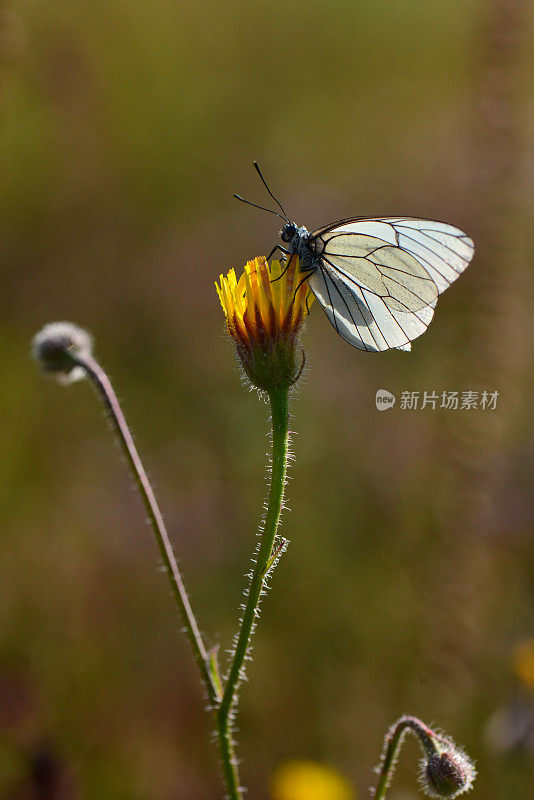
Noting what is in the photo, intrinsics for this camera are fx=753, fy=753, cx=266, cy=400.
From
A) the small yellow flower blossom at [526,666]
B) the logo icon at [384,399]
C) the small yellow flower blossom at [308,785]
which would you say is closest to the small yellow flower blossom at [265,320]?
the small yellow flower blossom at [526,666]

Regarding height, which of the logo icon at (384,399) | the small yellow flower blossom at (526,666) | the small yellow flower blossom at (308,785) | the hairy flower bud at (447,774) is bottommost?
the small yellow flower blossom at (308,785)

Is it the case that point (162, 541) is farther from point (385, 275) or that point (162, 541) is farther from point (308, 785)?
point (308, 785)

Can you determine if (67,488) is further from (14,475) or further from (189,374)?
(189,374)

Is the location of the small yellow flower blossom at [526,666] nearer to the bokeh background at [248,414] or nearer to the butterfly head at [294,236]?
the bokeh background at [248,414]

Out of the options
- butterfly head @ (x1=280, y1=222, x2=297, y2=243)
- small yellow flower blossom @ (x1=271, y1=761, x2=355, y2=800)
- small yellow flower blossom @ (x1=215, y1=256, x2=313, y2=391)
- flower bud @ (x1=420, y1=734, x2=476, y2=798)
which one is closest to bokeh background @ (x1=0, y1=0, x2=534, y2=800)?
small yellow flower blossom @ (x1=271, y1=761, x2=355, y2=800)

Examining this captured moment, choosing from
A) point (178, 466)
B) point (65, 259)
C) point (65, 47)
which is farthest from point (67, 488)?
point (65, 47)

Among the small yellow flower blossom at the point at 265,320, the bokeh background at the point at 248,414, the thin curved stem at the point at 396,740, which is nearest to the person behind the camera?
the thin curved stem at the point at 396,740

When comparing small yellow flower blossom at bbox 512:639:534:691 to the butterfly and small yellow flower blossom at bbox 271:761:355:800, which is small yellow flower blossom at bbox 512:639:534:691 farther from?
the butterfly
